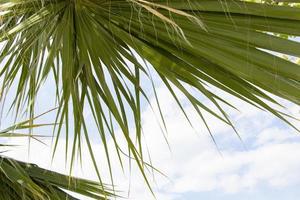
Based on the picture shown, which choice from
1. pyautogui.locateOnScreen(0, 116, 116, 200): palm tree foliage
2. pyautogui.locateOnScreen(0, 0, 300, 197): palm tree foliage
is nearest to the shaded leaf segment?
pyautogui.locateOnScreen(0, 116, 116, 200): palm tree foliage

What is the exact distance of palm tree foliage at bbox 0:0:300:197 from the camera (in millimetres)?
1491

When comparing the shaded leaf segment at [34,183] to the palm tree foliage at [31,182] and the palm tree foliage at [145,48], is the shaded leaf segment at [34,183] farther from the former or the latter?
the palm tree foliage at [145,48]

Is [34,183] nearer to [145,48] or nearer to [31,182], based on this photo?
[31,182]

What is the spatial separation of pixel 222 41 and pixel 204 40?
0.06 m

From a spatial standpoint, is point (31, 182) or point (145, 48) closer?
point (145, 48)

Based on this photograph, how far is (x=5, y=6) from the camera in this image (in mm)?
1826

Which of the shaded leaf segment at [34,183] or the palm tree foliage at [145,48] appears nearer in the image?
the palm tree foliage at [145,48]

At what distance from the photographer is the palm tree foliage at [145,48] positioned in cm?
149

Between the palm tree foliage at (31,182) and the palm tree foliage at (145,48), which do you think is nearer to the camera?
the palm tree foliage at (145,48)

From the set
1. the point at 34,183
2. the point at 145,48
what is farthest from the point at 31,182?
the point at 145,48

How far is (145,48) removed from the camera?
6.13ft

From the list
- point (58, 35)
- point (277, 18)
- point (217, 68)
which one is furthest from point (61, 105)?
point (277, 18)

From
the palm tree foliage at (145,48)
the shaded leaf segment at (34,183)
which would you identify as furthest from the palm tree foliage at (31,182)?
the palm tree foliage at (145,48)

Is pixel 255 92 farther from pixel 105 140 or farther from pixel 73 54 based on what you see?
pixel 73 54
